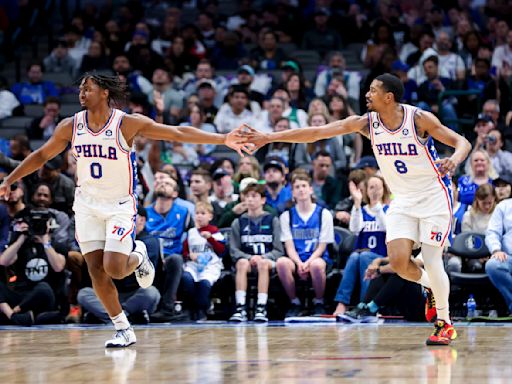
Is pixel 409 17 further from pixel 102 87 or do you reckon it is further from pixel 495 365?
pixel 495 365

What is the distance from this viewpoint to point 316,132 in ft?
27.5

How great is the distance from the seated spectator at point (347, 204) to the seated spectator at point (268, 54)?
13.9 ft

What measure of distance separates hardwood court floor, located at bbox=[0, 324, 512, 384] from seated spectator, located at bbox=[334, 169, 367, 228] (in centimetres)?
207

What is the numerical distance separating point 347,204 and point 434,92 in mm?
2951

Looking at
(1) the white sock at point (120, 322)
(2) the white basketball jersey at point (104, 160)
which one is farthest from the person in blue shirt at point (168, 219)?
(2) the white basketball jersey at point (104, 160)

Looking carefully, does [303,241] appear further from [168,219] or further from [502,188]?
[502,188]

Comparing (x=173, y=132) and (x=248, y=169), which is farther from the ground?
(x=248, y=169)

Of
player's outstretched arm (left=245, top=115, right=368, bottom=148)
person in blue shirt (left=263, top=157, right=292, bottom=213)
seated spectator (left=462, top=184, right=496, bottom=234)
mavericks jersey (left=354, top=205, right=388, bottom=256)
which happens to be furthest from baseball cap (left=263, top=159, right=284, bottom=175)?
player's outstretched arm (left=245, top=115, right=368, bottom=148)

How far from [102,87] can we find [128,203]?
0.94 metres

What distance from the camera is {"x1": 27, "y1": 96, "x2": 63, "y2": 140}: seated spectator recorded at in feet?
46.8

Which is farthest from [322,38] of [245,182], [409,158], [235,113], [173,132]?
[173,132]

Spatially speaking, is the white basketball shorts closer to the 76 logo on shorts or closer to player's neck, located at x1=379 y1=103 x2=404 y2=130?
player's neck, located at x1=379 y1=103 x2=404 y2=130

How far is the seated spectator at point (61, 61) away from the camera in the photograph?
16406 mm

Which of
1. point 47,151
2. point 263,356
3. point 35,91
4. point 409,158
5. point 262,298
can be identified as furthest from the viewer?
point 35,91
